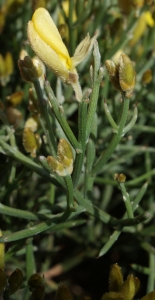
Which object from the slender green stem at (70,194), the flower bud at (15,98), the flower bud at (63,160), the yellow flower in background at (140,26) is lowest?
the yellow flower in background at (140,26)

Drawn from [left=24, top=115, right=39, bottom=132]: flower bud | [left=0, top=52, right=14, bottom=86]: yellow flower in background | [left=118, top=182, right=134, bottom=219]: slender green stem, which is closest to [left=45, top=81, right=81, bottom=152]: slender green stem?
[left=118, top=182, right=134, bottom=219]: slender green stem

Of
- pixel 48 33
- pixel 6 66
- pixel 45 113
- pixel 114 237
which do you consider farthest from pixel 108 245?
pixel 6 66

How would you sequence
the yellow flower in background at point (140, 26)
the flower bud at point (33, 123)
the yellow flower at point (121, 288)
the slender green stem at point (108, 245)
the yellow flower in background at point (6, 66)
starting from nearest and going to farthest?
the yellow flower at point (121, 288), the slender green stem at point (108, 245), the flower bud at point (33, 123), the yellow flower in background at point (6, 66), the yellow flower in background at point (140, 26)

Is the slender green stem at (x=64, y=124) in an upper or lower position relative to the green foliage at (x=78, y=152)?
upper

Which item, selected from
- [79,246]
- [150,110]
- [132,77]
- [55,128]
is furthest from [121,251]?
[132,77]

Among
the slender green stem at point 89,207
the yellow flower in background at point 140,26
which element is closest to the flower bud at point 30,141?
the slender green stem at point 89,207

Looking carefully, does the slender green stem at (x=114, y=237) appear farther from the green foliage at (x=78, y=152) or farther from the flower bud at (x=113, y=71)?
the flower bud at (x=113, y=71)

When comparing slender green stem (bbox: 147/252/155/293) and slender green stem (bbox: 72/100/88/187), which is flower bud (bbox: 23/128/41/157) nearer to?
slender green stem (bbox: 72/100/88/187)

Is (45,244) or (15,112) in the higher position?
(15,112)

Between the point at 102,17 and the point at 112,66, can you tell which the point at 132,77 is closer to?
the point at 112,66

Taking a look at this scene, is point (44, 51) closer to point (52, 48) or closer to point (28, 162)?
point (52, 48)
